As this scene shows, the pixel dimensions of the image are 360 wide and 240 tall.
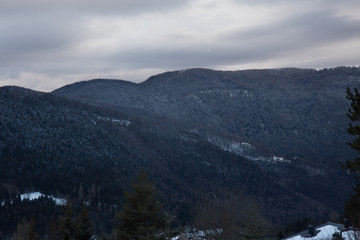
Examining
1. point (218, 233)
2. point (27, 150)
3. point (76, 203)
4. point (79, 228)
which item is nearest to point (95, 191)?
point (76, 203)

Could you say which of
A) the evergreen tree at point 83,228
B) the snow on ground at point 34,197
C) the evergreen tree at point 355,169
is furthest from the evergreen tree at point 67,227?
the snow on ground at point 34,197

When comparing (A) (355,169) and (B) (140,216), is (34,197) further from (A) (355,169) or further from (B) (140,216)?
(A) (355,169)

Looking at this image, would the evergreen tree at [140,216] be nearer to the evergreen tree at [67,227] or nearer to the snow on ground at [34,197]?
the evergreen tree at [67,227]

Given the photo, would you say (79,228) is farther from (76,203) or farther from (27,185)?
(27,185)

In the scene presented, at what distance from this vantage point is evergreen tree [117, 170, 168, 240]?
75.7 feet

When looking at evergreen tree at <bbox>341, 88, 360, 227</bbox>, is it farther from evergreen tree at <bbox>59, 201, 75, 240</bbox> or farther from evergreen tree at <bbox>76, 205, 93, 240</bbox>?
evergreen tree at <bbox>59, 201, 75, 240</bbox>

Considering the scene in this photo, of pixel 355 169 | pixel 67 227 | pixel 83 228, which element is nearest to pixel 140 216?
pixel 83 228

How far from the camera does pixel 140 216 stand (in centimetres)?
2328

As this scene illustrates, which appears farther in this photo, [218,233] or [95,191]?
[95,191]

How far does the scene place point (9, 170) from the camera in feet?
588

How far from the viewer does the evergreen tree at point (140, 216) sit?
908 inches

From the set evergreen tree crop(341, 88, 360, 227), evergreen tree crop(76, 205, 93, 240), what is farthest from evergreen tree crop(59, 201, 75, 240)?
evergreen tree crop(341, 88, 360, 227)

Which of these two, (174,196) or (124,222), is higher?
(124,222)

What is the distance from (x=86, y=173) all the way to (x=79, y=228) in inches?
6467
